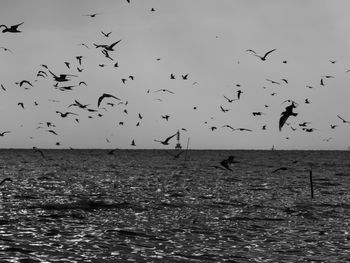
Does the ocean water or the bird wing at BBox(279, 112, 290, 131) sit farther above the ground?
the bird wing at BBox(279, 112, 290, 131)

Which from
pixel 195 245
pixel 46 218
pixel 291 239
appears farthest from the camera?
pixel 46 218

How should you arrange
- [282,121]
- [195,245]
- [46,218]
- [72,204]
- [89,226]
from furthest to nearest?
[72,204], [46,218], [89,226], [195,245], [282,121]

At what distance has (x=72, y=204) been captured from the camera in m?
32.1

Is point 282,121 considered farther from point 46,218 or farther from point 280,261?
point 46,218

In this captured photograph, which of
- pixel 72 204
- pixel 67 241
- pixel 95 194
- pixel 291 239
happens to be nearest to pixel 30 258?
pixel 67 241

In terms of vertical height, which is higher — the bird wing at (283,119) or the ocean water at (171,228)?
the bird wing at (283,119)

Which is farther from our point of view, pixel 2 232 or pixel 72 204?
pixel 72 204

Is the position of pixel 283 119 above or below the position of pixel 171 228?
above

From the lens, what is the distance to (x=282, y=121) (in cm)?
1681

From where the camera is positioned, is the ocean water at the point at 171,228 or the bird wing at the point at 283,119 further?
the ocean water at the point at 171,228

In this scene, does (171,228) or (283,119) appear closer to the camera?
Answer: (283,119)

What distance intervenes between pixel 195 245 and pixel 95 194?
20660mm

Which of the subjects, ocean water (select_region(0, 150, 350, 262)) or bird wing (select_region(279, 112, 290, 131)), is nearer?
bird wing (select_region(279, 112, 290, 131))

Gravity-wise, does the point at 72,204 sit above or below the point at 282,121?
below
